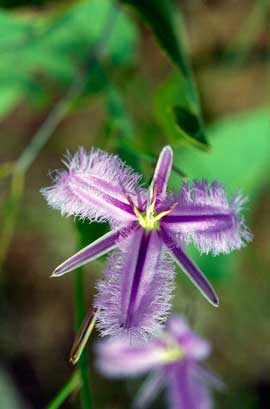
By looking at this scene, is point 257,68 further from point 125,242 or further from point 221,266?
point 125,242

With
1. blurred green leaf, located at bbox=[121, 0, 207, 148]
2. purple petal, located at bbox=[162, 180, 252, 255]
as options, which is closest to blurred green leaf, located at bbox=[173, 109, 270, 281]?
blurred green leaf, located at bbox=[121, 0, 207, 148]

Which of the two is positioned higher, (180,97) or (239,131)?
(180,97)

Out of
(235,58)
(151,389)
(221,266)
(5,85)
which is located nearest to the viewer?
(151,389)

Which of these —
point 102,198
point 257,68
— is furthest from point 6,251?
point 102,198

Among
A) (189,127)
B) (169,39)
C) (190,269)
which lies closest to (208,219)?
(190,269)

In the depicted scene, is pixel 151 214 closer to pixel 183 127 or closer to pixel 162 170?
pixel 162 170

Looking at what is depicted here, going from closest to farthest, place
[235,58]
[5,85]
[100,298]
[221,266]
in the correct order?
[100,298], [221,266], [5,85], [235,58]
